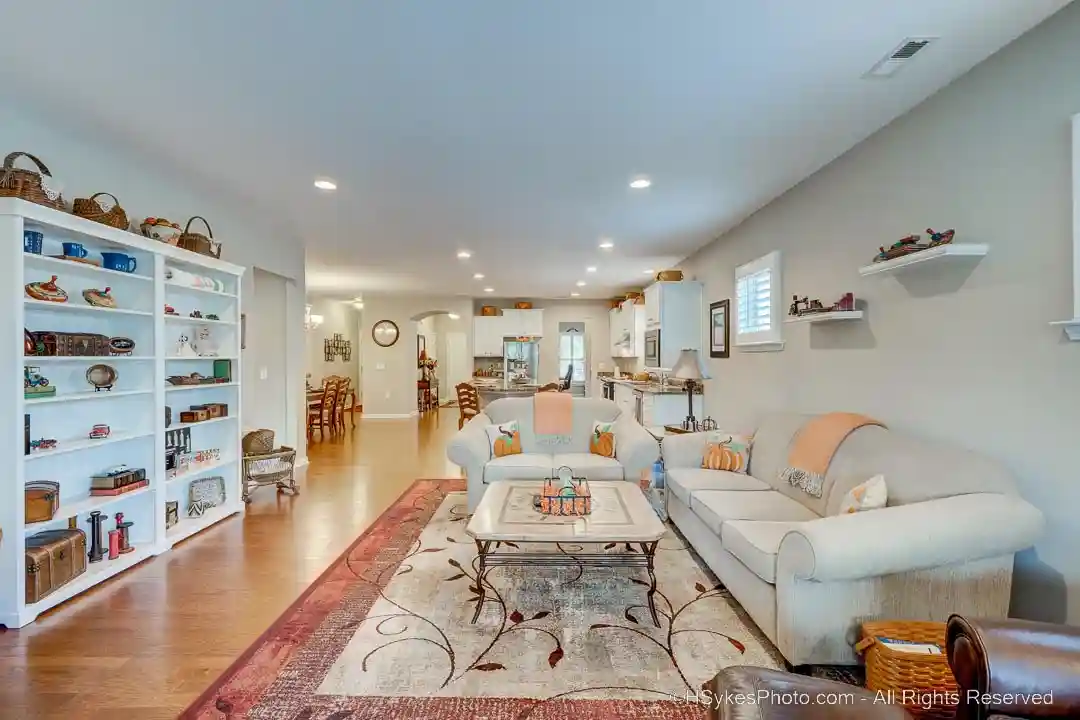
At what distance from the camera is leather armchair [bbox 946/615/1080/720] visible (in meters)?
1.30

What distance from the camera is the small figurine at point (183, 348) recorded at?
416cm

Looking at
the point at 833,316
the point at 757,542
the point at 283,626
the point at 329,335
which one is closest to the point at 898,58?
the point at 833,316

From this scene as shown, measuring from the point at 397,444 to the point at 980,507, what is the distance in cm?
722

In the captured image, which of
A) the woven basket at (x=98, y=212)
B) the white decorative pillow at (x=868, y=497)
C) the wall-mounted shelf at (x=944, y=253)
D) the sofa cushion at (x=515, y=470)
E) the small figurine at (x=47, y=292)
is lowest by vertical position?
the sofa cushion at (x=515, y=470)

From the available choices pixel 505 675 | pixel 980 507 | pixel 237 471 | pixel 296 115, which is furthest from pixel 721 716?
pixel 237 471

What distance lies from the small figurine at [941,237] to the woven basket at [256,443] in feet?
17.1

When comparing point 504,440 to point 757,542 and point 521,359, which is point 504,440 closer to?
point 757,542

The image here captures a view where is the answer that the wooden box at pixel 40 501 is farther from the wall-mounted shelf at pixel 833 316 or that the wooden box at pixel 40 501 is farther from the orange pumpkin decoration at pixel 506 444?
the wall-mounted shelf at pixel 833 316

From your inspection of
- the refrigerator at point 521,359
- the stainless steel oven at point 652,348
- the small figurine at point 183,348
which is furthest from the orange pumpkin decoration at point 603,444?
the refrigerator at point 521,359

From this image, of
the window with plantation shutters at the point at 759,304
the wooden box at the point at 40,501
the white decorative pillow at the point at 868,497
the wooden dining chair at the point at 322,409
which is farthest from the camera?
the wooden dining chair at the point at 322,409

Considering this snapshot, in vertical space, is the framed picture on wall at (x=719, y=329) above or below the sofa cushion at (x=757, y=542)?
above

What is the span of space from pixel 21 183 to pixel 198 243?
139cm

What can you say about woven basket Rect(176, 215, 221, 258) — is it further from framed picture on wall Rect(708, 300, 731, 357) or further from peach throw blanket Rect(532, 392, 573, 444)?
framed picture on wall Rect(708, 300, 731, 357)

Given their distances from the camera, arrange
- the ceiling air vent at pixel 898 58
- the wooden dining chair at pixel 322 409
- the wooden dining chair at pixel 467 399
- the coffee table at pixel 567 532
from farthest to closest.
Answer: the wooden dining chair at pixel 322 409 < the wooden dining chair at pixel 467 399 < the coffee table at pixel 567 532 < the ceiling air vent at pixel 898 58
